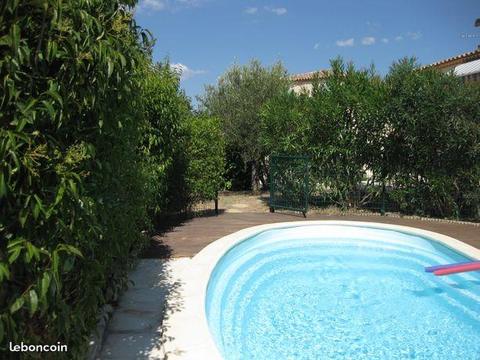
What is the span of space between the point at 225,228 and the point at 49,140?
8266mm

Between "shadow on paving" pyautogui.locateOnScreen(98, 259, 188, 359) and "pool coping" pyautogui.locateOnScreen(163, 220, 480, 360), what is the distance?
4.1 inches

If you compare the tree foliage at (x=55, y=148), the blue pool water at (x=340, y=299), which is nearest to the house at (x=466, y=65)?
the blue pool water at (x=340, y=299)

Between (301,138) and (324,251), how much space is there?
15.6 feet

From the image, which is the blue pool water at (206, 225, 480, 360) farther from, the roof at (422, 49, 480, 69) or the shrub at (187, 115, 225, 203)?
the roof at (422, 49, 480, 69)

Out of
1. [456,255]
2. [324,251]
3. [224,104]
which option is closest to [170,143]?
[324,251]

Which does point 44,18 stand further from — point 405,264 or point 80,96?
point 405,264

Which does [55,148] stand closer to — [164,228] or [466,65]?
[164,228]

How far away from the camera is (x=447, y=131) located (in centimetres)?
1145

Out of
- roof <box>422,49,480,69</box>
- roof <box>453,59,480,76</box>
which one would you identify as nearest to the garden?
roof <box>453,59,480,76</box>

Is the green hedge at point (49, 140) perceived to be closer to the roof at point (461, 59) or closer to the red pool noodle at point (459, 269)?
the red pool noodle at point (459, 269)

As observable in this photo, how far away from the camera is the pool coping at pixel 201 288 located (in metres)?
4.14

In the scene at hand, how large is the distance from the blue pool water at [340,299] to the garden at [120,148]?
181 centimetres

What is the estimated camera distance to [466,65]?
17.5 m

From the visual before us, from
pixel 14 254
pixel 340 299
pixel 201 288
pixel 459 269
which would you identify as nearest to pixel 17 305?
pixel 14 254
